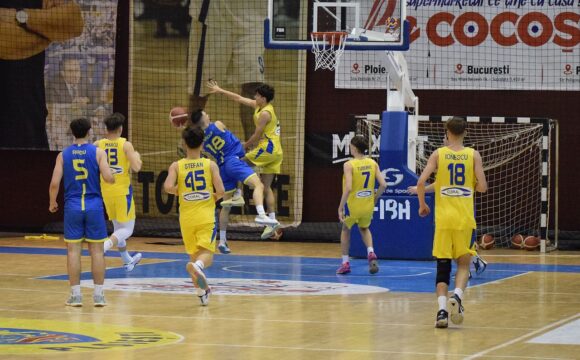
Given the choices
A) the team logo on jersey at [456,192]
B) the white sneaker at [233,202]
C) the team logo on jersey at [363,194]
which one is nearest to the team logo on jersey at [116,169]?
the white sneaker at [233,202]

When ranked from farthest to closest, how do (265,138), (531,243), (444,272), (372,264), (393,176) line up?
(531,243) → (393,176) → (265,138) → (372,264) → (444,272)

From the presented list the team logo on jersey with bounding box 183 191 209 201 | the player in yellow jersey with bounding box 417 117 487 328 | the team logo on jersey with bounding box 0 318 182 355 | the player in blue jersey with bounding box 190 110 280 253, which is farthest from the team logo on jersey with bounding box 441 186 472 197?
the player in blue jersey with bounding box 190 110 280 253

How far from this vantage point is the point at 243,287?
584 inches

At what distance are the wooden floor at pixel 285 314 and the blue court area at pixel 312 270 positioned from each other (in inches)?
0.9

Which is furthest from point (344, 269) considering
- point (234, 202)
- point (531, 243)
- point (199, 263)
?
point (531, 243)

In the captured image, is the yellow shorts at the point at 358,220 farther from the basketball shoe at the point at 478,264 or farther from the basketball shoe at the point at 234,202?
the basketball shoe at the point at 234,202

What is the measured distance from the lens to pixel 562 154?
76.6ft

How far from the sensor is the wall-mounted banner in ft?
75.0

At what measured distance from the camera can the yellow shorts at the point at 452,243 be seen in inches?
451

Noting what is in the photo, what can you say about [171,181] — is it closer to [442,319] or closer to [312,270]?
[442,319]

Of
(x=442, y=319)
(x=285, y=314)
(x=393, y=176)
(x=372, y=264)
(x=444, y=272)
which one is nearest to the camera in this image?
(x=442, y=319)

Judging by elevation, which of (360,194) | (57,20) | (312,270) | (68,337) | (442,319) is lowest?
(312,270)

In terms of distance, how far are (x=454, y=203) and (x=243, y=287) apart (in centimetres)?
413

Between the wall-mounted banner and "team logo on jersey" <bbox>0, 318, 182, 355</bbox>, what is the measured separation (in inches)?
521
